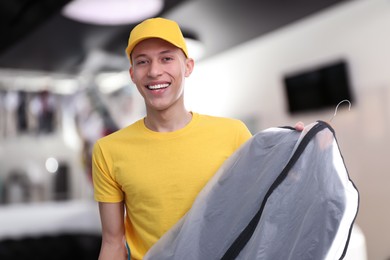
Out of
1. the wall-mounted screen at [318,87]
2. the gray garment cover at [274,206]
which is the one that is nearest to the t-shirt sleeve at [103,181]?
the gray garment cover at [274,206]

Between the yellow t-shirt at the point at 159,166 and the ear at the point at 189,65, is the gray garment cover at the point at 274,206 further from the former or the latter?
the ear at the point at 189,65

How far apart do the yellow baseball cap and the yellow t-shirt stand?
142 mm

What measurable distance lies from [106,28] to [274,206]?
2.39m

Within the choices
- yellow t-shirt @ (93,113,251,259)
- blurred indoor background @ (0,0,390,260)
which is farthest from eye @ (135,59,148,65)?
blurred indoor background @ (0,0,390,260)

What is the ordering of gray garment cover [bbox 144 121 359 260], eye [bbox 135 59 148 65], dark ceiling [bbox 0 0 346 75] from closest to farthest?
1. gray garment cover [bbox 144 121 359 260]
2. eye [bbox 135 59 148 65]
3. dark ceiling [bbox 0 0 346 75]

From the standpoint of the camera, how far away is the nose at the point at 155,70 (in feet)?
1.99

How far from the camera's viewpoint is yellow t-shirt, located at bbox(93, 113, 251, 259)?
2.15 feet

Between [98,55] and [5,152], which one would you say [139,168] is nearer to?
[98,55]

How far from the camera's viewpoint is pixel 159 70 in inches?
24.0

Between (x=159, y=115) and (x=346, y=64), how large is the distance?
2240mm

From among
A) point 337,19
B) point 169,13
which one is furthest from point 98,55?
point 337,19

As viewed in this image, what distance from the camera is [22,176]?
4156 millimetres

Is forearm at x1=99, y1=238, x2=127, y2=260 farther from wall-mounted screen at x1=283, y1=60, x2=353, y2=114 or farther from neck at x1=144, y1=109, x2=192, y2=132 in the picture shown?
wall-mounted screen at x1=283, y1=60, x2=353, y2=114

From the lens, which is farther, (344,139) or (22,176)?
(22,176)
